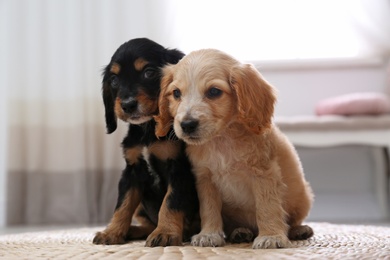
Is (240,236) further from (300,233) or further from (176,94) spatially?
(176,94)

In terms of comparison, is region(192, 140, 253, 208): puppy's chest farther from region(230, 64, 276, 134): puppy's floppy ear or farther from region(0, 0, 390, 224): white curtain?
region(0, 0, 390, 224): white curtain

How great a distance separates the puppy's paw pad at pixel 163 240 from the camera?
151 centimetres

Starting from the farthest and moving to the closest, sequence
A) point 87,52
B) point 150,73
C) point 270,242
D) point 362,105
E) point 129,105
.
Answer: point 87,52 < point 362,105 < point 150,73 < point 129,105 < point 270,242

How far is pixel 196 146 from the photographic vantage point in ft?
5.43

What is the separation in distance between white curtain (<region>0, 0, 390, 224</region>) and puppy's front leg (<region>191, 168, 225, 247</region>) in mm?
2311

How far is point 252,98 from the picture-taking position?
5.17ft

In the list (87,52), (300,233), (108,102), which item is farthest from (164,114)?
(87,52)

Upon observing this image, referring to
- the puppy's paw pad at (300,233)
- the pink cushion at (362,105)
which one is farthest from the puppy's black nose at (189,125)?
the pink cushion at (362,105)

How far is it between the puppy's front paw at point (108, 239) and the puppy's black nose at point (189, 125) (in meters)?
0.41

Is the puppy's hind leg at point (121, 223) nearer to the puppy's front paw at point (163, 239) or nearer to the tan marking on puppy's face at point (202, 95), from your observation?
the puppy's front paw at point (163, 239)

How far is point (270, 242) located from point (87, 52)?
285 cm

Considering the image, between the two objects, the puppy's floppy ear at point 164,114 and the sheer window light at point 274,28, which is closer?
the puppy's floppy ear at point 164,114

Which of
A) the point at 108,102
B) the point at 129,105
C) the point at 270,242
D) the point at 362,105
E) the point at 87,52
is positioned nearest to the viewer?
the point at 270,242

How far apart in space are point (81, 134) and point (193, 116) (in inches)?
103
